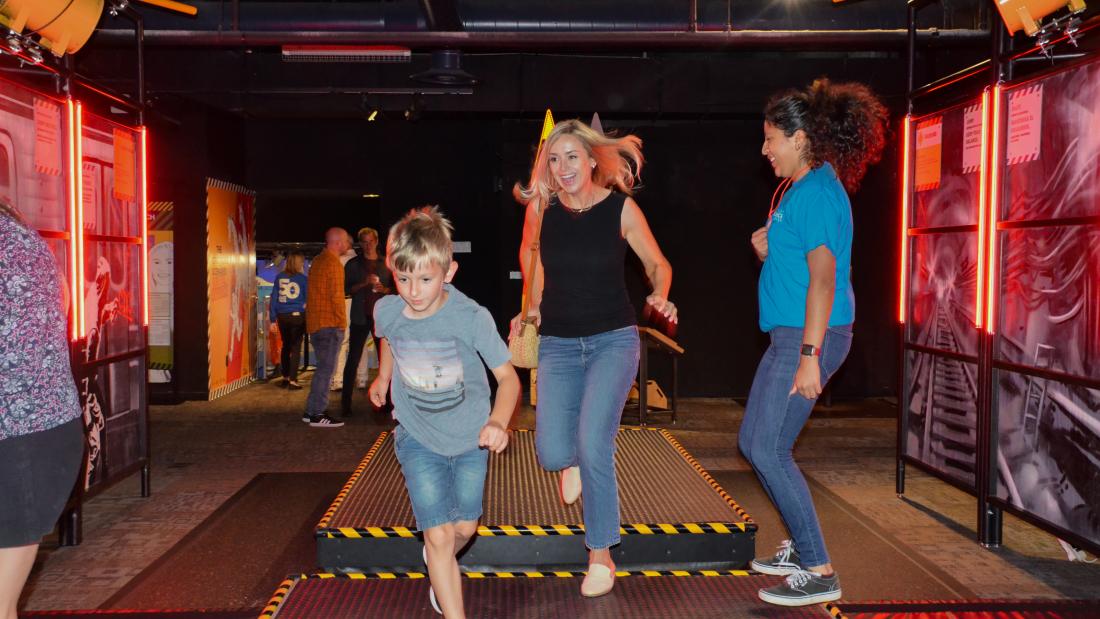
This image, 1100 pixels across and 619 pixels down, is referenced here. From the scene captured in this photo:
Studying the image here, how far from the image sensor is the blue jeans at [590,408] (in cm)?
368

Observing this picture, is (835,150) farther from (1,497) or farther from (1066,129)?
(1,497)

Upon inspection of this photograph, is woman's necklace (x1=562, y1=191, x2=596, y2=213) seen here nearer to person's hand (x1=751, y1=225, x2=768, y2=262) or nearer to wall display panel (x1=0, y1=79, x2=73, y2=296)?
person's hand (x1=751, y1=225, x2=768, y2=262)

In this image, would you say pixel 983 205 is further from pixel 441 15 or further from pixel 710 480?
pixel 441 15

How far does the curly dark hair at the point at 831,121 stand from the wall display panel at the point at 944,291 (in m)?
2.20

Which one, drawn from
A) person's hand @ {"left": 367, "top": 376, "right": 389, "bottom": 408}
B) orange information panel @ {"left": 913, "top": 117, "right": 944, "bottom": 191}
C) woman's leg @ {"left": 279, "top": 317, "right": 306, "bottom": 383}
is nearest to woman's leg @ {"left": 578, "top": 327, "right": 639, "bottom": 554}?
person's hand @ {"left": 367, "top": 376, "right": 389, "bottom": 408}

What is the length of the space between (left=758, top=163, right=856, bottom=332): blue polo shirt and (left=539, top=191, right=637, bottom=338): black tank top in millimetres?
623

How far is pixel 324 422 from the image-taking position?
932cm

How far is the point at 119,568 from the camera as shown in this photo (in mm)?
4895

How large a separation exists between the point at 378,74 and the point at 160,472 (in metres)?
5.61

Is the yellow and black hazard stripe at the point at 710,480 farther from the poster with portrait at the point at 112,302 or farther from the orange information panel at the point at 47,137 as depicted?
the orange information panel at the point at 47,137

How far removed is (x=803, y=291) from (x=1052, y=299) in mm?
1947

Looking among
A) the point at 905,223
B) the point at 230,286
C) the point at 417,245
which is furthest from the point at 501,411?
the point at 230,286

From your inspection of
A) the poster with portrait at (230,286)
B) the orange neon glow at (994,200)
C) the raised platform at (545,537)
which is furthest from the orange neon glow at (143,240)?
the orange neon glow at (994,200)

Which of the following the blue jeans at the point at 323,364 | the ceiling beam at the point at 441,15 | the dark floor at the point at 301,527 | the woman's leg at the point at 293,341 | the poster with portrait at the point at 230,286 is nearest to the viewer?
the dark floor at the point at 301,527
